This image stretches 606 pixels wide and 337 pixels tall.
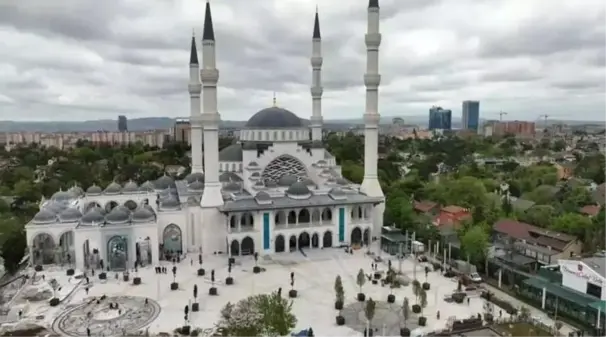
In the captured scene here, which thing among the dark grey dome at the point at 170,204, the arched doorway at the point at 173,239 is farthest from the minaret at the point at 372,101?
the arched doorway at the point at 173,239

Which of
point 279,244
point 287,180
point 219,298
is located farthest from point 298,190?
point 219,298

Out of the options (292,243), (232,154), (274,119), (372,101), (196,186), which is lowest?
(292,243)

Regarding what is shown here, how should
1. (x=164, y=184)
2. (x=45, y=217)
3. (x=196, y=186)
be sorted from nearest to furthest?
(x=45, y=217) < (x=196, y=186) < (x=164, y=184)

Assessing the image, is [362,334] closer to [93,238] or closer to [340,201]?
[340,201]

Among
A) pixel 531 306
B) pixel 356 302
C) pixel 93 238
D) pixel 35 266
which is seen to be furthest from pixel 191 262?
pixel 531 306

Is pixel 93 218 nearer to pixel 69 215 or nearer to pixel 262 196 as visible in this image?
pixel 69 215

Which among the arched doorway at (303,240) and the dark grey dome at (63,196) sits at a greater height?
the dark grey dome at (63,196)

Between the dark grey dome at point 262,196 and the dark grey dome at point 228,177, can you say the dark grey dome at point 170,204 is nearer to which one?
the dark grey dome at point 262,196
